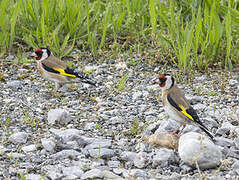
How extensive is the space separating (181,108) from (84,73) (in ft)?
8.05

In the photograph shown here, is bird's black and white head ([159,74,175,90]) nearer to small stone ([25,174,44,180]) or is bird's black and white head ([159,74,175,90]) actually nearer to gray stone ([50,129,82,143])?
gray stone ([50,129,82,143])

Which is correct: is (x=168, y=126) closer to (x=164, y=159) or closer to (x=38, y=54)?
(x=164, y=159)

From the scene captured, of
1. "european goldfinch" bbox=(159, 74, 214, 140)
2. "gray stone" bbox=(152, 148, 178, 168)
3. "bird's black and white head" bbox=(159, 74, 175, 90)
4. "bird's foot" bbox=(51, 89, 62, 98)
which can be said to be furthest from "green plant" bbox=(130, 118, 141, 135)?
"bird's foot" bbox=(51, 89, 62, 98)

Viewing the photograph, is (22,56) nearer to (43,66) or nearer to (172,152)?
(43,66)

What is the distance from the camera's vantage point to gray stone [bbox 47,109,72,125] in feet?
18.2

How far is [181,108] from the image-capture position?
5.32m

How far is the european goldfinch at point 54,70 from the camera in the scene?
6.70 meters

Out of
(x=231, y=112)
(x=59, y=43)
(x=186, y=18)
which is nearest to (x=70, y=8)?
(x=59, y=43)

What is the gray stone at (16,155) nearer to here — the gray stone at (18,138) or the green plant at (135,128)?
the gray stone at (18,138)

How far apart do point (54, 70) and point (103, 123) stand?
149 centimetres

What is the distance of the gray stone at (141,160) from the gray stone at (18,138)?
1.38 metres

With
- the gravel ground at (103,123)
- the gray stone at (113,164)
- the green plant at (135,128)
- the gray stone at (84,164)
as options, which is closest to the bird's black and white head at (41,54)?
the gravel ground at (103,123)

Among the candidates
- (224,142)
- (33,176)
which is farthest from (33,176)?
(224,142)

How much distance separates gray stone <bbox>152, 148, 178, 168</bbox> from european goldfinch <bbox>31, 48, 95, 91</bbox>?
7.66ft
